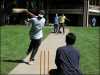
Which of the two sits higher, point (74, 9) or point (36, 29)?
point (36, 29)

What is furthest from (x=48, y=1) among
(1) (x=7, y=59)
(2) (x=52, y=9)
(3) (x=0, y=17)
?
(3) (x=0, y=17)

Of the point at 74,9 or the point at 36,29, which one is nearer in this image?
the point at 36,29

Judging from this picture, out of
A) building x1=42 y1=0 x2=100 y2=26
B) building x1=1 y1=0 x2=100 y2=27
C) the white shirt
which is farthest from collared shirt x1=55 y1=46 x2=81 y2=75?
building x1=1 y1=0 x2=100 y2=27

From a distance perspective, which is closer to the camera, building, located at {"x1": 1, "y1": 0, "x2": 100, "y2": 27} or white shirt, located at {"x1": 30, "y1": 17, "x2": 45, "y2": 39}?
white shirt, located at {"x1": 30, "y1": 17, "x2": 45, "y2": 39}

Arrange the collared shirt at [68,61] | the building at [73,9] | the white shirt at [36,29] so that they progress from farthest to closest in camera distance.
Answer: the building at [73,9]
the white shirt at [36,29]
the collared shirt at [68,61]

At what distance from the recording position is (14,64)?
47.9 feet

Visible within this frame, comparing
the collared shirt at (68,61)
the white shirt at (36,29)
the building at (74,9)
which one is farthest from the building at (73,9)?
the collared shirt at (68,61)

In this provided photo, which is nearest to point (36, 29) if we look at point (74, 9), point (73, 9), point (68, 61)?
point (68, 61)

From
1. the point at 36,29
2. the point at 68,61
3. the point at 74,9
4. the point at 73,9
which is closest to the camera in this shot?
the point at 68,61

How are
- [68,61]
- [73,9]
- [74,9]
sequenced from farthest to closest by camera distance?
1. [73,9]
2. [74,9]
3. [68,61]

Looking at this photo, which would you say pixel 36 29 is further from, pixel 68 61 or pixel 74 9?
pixel 74 9

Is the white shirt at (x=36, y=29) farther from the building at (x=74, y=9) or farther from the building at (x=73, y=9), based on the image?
the building at (x=73, y=9)

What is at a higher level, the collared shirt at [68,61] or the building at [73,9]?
the collared shirt at [68,61]

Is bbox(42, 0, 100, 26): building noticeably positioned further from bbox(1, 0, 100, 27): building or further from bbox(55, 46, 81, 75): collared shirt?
bbox(55, 46, 81, 75): collared shirt
